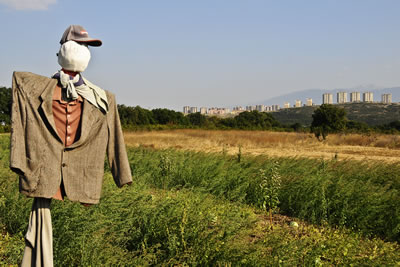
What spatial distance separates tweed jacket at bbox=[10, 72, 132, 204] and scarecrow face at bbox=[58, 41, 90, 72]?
14 centimetres

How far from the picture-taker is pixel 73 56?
2.66m

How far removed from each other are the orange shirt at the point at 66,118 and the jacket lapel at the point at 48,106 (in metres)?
0.04

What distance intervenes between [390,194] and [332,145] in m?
20.1

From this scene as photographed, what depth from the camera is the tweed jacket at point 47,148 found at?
2.57m

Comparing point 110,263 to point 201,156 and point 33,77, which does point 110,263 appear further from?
point 201,156

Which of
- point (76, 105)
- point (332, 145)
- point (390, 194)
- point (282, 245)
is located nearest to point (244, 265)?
point (282, 245)

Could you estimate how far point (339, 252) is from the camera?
3.94 m

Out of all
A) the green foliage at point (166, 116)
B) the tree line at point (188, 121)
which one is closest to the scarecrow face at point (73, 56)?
the tree line at point (188, 121)

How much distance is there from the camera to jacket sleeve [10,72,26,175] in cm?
255

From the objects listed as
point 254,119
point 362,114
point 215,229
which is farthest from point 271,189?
point 362,114

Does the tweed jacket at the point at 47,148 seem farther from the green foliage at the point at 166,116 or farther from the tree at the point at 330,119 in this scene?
the green foliage at the point at 166,116

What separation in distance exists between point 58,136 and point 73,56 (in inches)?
21.2

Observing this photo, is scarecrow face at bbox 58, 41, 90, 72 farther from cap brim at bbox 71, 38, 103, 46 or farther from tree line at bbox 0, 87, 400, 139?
tree line at bbox 0, 87, 400, 139

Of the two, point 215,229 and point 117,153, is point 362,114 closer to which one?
point 215,229
